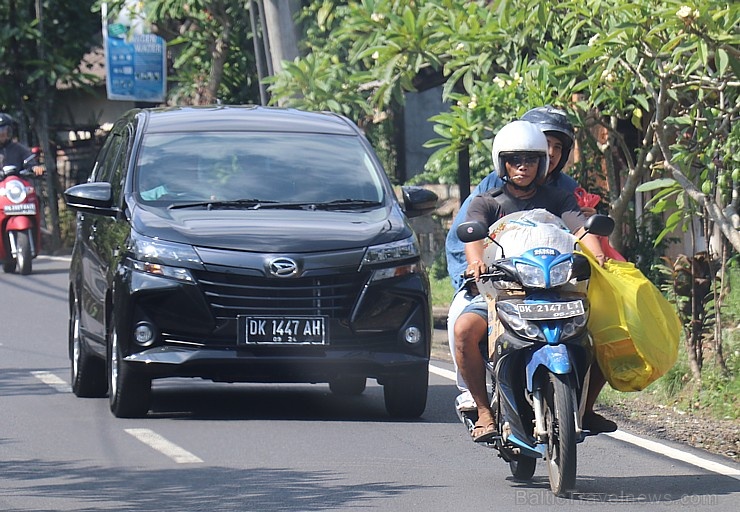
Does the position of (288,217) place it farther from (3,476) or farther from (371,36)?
(371,36)

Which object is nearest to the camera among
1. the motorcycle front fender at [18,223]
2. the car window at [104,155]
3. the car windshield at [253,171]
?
the car windshield at [253,171]

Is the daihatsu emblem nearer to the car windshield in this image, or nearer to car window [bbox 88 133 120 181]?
the car windshield

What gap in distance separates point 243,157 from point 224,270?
4.50 feet

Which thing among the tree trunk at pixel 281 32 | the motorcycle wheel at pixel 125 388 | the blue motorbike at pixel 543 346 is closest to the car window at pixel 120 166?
the motorcycle wheel at pixel 125 388

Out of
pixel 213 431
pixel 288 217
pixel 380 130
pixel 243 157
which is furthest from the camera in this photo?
pixel 380 130

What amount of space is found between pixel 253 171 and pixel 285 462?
2.64 m

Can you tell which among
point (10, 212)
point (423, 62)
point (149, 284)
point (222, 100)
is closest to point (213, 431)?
point (149, 284)

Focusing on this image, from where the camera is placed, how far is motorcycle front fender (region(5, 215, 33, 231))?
20.0 m

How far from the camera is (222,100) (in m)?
27.4

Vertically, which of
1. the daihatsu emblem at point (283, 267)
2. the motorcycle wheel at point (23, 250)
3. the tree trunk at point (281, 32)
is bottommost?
the motorcycle wheel at point (23, 250)

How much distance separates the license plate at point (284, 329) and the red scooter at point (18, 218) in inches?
439

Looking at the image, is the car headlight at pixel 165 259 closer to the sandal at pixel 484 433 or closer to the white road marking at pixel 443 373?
the sandal at pixel 484 433

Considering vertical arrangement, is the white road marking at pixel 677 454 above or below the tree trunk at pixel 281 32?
below

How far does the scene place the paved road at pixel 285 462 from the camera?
287 inches
